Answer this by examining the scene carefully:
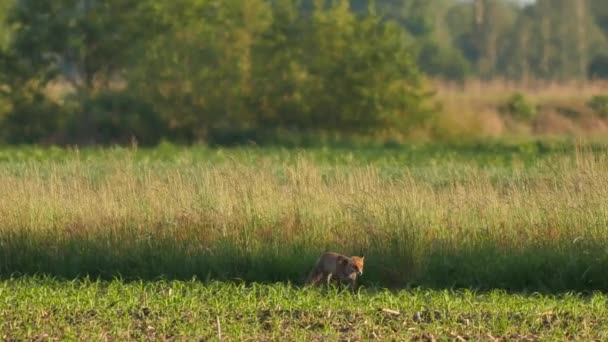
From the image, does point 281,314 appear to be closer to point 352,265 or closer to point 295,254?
point 352,265

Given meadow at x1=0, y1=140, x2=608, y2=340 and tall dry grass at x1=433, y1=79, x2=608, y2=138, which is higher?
meadow at x1=0, y1=140, x2=608, y2=340

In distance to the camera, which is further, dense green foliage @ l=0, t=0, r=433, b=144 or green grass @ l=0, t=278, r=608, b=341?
dense green foliage @ l=0, t=0, r=433, b=144

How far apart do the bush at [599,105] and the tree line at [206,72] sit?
3893mm

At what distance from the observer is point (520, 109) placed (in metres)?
34.2

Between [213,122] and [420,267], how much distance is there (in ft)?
69.1

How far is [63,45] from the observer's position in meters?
34.3

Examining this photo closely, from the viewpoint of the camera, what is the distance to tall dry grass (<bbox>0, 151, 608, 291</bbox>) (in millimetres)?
A: 11367

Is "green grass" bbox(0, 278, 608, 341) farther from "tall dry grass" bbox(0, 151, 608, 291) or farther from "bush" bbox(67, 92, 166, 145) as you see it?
"bush" bbox(67, 92, 166, 145)

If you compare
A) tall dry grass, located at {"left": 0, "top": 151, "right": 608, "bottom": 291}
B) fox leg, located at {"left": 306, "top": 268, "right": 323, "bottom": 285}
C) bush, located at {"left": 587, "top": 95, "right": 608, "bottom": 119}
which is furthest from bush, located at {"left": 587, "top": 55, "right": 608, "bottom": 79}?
fox leg, located at {"left": 306, "top": 268, "right": 323, "bottom": 285}

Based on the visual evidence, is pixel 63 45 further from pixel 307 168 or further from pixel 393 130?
pixel 307 168

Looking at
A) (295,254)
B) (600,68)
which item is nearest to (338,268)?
(295,254)

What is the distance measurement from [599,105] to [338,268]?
830 inches

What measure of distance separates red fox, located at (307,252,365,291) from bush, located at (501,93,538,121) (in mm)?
24315

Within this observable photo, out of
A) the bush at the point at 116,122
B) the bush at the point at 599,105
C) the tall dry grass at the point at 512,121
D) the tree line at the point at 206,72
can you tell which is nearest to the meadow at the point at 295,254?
the bush at the point at 599,105
